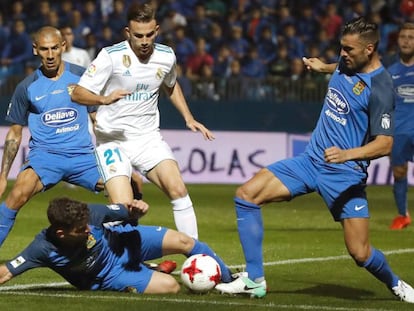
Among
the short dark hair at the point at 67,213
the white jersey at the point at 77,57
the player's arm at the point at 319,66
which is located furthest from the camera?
the white jersey at the point at 77,57

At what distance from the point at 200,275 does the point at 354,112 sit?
1.69 m

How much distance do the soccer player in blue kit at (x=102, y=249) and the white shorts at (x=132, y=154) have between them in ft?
3.36

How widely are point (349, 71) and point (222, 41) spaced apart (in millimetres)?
15038

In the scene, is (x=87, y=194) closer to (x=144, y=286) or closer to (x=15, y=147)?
(x=15, y=147)

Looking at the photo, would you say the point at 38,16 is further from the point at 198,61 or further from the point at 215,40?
the point at 198,61

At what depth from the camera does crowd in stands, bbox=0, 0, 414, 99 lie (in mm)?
22844

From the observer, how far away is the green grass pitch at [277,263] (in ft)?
28.3

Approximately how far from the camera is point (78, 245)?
28.2 feet

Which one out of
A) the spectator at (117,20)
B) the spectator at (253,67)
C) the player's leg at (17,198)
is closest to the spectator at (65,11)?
the spectator at (117,20)

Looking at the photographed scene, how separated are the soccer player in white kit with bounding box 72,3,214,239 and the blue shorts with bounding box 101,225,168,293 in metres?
0.88

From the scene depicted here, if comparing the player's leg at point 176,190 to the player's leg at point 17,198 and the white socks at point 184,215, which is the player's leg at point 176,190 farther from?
the player's leg at point 17,198

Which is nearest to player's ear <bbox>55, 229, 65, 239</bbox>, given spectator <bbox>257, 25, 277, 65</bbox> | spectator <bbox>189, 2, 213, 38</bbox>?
spectator <bbox>257, 25, 277, 65</bbox>

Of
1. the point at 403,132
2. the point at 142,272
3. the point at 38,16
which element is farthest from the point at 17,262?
the point at 38,16

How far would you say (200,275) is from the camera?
909 centimetres
